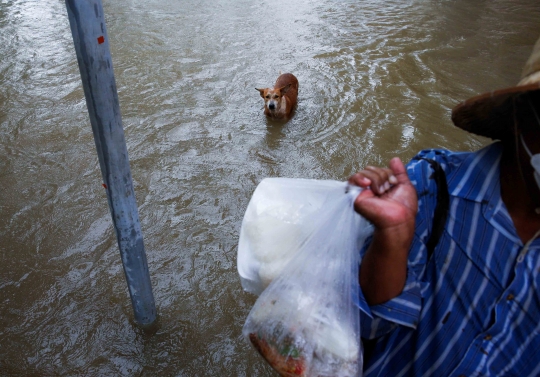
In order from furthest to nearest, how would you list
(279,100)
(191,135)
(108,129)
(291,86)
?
(291,86)
(279,100)
(191,135)
(108,129)

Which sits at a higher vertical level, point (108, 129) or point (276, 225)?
point (108, 129)

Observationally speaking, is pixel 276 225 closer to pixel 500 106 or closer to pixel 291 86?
pixel 500 106

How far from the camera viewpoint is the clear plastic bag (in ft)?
3.82

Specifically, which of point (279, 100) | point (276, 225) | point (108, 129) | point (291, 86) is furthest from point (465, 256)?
point (291, 86)

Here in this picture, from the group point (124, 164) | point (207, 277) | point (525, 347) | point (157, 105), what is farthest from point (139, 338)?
point (157, 105)

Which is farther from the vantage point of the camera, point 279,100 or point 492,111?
point 279,100

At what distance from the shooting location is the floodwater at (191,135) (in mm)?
2557

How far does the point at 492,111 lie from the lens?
1208mm

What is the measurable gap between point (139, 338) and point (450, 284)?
6.30 feet

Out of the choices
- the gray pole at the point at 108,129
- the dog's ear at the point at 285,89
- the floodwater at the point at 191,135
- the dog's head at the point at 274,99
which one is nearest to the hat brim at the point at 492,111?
the gray pole at the point at 108,129

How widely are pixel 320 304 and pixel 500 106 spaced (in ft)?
2.45

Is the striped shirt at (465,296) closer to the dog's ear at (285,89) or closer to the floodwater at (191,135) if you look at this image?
the floodwater at (191,135)

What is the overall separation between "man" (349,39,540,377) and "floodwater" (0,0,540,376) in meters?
1.38

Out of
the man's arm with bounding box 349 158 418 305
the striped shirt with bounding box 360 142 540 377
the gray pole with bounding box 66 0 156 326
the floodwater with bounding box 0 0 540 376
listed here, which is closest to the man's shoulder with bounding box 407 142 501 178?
the striped shirt with bounding box 360 142 540 377
